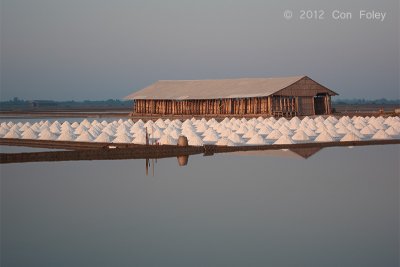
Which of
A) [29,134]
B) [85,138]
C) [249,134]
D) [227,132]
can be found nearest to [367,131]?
[249,134]

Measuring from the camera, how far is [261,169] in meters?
22.8

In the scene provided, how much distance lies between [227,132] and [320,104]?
2167 cm

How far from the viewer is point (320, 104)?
54969mm

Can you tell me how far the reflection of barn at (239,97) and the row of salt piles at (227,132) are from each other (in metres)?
8.97

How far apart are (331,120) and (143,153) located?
60.6ft

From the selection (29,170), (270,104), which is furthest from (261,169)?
(270,104)

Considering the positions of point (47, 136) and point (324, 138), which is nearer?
point (324, 138)

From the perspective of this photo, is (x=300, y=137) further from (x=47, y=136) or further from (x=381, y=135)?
(x=47, y=136)

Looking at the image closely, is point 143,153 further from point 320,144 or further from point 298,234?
point 298,234

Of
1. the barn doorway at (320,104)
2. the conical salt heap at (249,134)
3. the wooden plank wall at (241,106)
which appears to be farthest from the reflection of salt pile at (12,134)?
the barn doorway at (320,104)

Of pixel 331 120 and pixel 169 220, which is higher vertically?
pixel 331 120

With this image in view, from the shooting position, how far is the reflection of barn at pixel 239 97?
51.2 metres

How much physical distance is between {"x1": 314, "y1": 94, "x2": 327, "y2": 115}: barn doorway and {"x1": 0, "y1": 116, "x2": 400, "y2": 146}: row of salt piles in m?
10.7

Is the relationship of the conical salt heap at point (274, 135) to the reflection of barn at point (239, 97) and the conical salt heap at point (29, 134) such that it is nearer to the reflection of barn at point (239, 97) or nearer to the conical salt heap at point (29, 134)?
the conical salt heap at point (29, 134)
